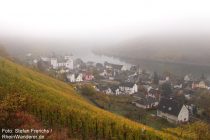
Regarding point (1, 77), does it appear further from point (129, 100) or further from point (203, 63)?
point (203, 63)

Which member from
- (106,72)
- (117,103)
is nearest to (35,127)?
(117,103)

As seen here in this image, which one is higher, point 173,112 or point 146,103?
point 146,103

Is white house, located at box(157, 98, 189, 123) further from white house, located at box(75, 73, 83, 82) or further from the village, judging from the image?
white house, located at box(75, 73, 83, 82)

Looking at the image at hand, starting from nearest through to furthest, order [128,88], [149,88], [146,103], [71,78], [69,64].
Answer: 1. [146,103]
2. [128,88]
3. [149,88]
4. [71,78]
5. [69,64]

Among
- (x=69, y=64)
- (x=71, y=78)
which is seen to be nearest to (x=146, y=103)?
(x=71, y=78)

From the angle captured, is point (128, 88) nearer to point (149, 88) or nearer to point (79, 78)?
point (149, 88)

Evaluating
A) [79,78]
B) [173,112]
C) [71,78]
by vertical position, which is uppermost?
[71,78]

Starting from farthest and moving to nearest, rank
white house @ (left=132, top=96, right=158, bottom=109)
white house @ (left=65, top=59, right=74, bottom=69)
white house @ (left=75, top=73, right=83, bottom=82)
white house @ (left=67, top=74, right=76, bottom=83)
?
white house @ (left=65, top=59, right=74, bottom=69) < white house @ (left=75, top=73, right=83, bottom=82) < white house @ (left=67, top=74, right=76, bottom=83) < white house @ (left=132, top=96, right=158, bottom=109)

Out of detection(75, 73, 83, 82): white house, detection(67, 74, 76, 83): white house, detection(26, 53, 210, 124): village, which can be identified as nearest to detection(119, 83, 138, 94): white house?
detection(26, 53, 210, 124): village
